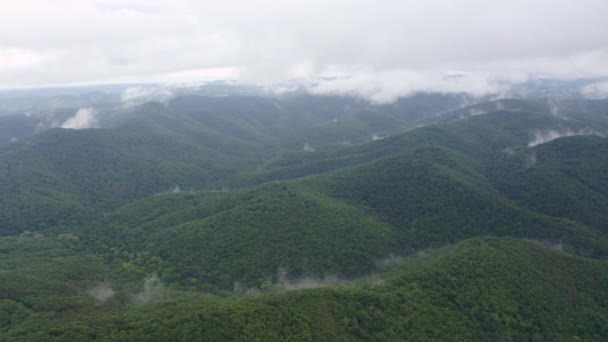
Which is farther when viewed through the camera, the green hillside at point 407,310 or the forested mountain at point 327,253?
the forested mountain at point 327,253

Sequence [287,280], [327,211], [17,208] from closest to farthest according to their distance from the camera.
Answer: [287,280], [327,211], [17,208]

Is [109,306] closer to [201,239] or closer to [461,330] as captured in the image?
[201,239]

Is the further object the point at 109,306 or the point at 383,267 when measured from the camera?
the point at 383,267

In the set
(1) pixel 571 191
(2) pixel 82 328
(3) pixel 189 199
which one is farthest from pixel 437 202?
(2) pixel 82 328

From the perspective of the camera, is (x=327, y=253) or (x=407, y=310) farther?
(x=327, y=253)

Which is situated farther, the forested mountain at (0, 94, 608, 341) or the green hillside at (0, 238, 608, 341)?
the forested mountain at (0, 94, 608, 341)

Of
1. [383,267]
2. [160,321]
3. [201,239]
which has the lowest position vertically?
[383,267]

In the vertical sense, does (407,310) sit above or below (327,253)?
above

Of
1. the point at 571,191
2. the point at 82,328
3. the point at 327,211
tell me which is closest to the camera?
the point at 82,328
